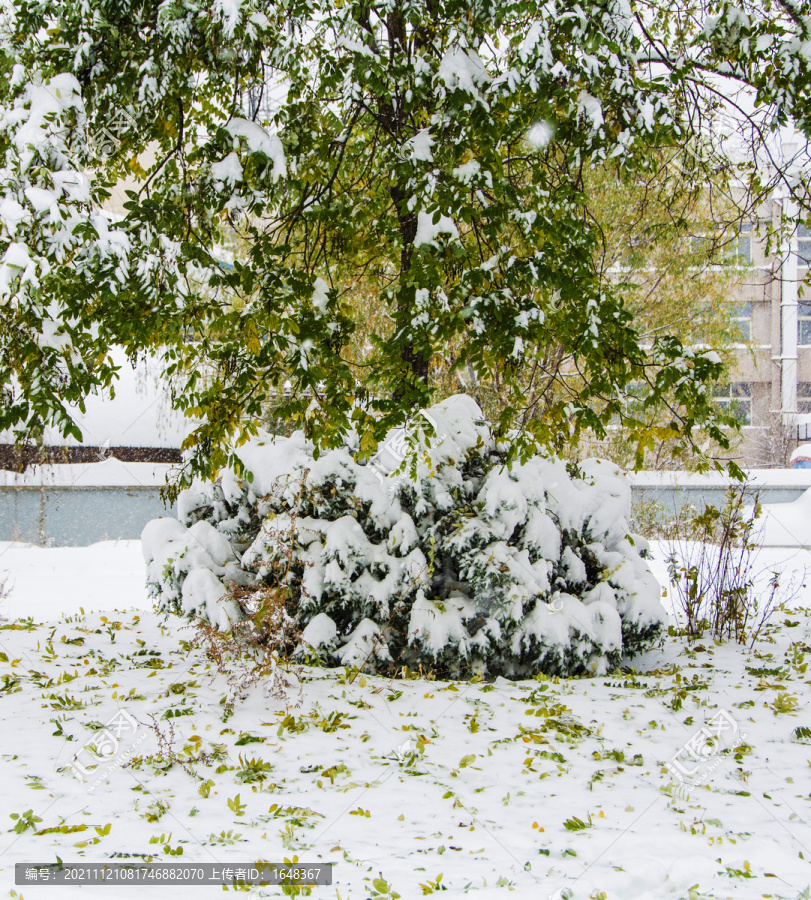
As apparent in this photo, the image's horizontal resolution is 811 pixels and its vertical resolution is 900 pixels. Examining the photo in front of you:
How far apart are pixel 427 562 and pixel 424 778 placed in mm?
1526

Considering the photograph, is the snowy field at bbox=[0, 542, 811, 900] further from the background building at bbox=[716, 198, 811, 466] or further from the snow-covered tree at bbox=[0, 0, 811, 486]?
the background building at bbox=[716, 198, 811, 466]

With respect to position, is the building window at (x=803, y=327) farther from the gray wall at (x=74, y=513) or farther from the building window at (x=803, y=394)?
the gray wall at (x=74, y=513)

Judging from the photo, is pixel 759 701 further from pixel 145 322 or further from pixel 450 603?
pixel 145 322

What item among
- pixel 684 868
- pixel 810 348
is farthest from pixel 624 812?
pixel 810 348

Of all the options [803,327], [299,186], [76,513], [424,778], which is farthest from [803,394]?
[424,778]

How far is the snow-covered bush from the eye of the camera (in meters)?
4.30

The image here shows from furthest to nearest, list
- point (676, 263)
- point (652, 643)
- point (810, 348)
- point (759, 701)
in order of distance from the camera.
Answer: point (810, 348) → point (676, 263) → point (652, 643) → point (759, 701)

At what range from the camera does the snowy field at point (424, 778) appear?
2.37 metres

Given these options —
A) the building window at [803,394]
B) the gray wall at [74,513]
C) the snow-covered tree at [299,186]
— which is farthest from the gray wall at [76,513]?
the building window at [803,394]

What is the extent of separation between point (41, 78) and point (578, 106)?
2413mm

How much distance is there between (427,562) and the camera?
4.42 meters

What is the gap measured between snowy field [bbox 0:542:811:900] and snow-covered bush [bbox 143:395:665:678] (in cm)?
25

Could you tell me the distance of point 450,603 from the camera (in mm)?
4352

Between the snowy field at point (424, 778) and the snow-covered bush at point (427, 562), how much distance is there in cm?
25
